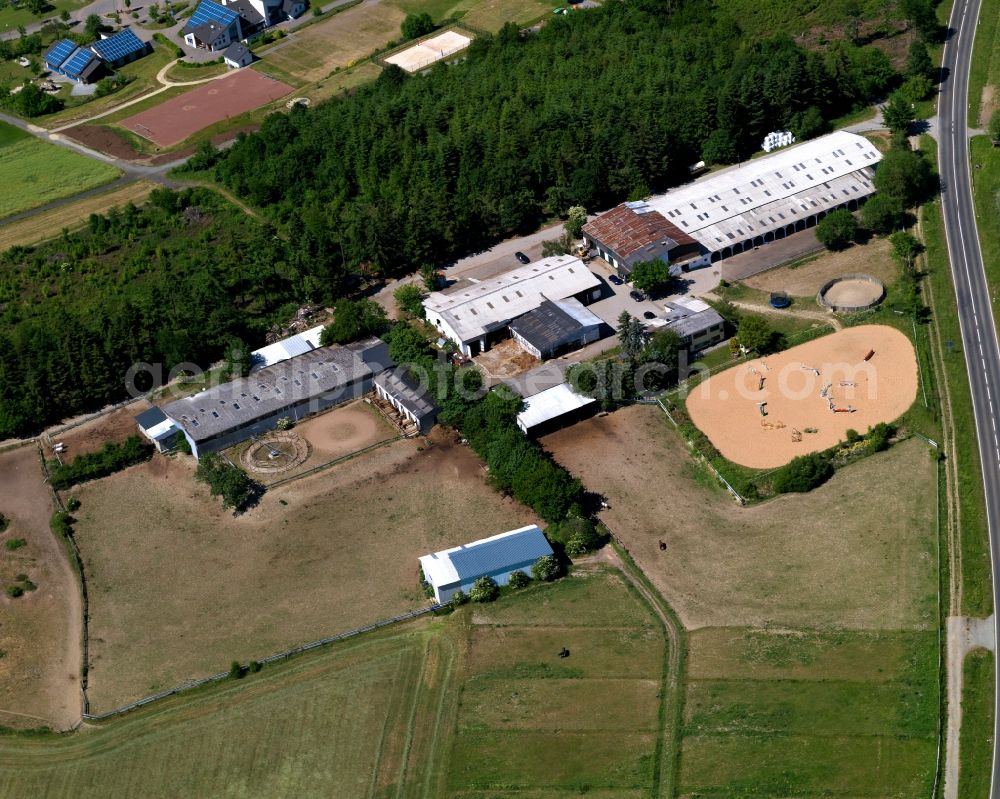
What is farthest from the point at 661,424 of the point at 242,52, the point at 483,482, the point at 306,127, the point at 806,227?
the point at 242,52

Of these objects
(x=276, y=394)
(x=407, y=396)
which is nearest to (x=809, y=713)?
(x=407, y=396)

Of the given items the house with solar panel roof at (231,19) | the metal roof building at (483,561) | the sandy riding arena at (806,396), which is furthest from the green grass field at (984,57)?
the house with solar panel roof at (231,19)

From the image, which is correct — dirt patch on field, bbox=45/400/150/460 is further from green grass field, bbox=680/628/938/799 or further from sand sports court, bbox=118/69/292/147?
sand sports court, bbox=118/69/292/147

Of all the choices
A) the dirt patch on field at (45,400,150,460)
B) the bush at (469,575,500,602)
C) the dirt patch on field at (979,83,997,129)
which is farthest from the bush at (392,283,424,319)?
the dirt patch on field at (979,83,997,129)

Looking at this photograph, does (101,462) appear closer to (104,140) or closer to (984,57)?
A: (104,140)

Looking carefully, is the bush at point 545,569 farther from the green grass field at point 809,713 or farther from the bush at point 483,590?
the green grass field at point 809,713

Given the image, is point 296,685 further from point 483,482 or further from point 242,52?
point 242,52
